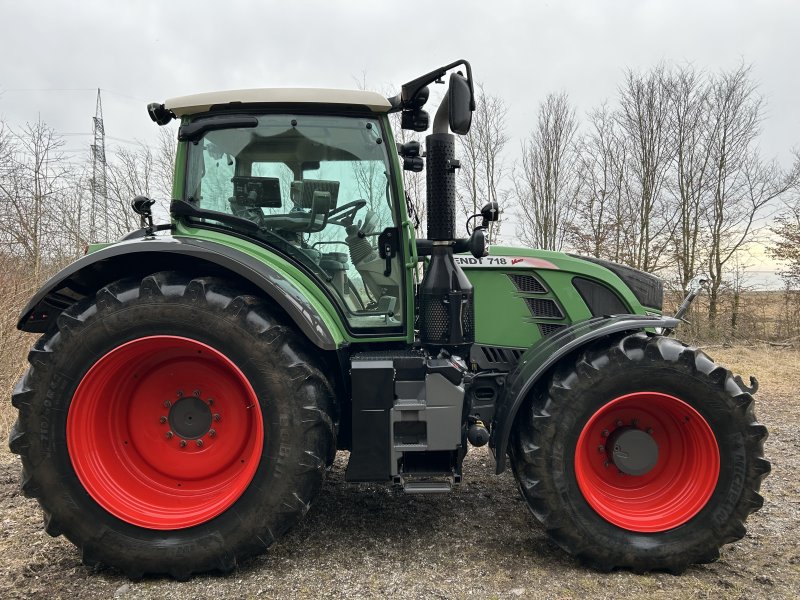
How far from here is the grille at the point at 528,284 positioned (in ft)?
10.6

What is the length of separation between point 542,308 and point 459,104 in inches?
54.3

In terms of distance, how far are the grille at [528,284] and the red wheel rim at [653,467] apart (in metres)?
0.84

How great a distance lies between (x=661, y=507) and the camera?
2.63 meters

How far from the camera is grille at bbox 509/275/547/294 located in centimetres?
322

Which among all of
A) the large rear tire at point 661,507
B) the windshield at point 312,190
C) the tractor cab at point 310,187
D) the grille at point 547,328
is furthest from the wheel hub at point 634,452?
the windshield at point 312,190

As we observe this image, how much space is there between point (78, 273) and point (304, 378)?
1.20 m

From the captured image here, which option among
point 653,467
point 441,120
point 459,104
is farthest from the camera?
point 441,120

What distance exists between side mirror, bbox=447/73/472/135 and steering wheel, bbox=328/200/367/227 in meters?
0.67

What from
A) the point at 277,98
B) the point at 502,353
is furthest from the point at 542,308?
the point at 277,98

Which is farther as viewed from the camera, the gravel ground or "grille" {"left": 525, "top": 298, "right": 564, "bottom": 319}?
"grille" {"left": 525, "top": 298, "right": 564, "bottom": 319}

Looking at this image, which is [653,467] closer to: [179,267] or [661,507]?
[661,507]

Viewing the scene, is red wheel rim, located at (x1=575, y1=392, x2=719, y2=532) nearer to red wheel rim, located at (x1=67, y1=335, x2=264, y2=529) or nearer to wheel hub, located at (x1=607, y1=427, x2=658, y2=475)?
wheel hub, located at (x1=607, y1=427, x2=658, y2=475)

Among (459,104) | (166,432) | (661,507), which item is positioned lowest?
(661,507)

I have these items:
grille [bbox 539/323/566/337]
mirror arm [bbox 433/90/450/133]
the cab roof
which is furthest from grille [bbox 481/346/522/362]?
the cab roof
